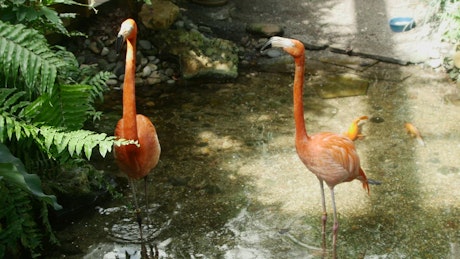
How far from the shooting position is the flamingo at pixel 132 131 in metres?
3.41

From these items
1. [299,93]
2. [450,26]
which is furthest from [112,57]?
[450,26]

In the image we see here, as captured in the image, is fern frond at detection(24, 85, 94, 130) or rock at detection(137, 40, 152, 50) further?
rock at detection(137, 40, 152, 50)

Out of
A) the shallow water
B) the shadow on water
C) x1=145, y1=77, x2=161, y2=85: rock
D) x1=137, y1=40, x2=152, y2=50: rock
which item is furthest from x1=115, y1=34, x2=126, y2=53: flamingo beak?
x1=137, y1=40, x2=152, y2=50: rock

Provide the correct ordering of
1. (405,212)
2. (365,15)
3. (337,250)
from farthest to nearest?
(365,15)
(405,212)
(337,250)

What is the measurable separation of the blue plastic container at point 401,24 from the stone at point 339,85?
1074mm

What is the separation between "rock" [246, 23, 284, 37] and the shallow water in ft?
3.00

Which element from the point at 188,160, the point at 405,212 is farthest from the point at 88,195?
→ the point at 405,212

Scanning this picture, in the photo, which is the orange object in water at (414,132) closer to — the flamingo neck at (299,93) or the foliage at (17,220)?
the flamingo neck at (299,93)

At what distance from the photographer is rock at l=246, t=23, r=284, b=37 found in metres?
6.69

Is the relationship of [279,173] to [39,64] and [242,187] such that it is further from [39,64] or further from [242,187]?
[39,64]

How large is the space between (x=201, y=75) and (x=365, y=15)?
2.35m

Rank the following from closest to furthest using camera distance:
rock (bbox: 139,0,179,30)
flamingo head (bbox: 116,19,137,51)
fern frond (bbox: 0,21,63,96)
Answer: fern frond (bbox: 0,21,63,96)
flamingo head (bbox: 116,19,137,51)
rock (bbox: 139,0,179,30)

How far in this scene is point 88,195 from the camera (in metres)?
4.09

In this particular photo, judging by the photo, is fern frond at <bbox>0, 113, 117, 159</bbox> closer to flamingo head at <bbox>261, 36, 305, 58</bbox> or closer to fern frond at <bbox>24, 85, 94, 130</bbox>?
fern frond at <bbox>24, 85, 94, 130</bbox>
